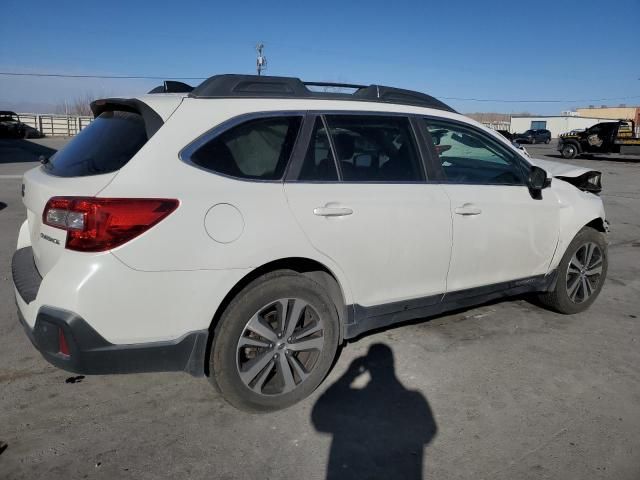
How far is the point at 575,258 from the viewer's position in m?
4.46

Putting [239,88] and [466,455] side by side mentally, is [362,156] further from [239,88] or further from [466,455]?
[466,455]

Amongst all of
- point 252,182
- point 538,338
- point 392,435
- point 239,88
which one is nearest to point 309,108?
point 239,88

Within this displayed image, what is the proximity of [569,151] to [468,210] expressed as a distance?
28153mm

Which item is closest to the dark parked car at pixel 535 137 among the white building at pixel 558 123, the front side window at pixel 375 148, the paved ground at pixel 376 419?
the white building at pixel 558 123

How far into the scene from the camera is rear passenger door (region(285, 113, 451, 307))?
2939 millimetres

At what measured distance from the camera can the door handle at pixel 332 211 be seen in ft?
9.48

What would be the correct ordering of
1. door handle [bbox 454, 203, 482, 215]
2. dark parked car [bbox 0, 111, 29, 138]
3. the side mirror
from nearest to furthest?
door handle [bbox 454, 203, 482, 215], the side mirror, dark parked car [bbox 0, 111, 29, 138]

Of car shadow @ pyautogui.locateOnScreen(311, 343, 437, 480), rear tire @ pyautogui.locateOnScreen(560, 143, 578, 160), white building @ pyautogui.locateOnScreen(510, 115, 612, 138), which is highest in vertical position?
white building @ pyautogui.locateOnScreen(510, 115, 612, 138)

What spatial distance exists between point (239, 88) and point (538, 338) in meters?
3.01

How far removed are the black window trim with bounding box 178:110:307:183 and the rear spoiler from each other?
0.65 feet

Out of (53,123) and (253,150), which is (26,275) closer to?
(253,150)

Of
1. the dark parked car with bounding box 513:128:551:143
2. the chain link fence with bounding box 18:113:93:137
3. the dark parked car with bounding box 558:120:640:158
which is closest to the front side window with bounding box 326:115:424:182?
the dark parked car with bounding box 558:120:640:158

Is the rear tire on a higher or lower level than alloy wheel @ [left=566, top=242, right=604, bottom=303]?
higher

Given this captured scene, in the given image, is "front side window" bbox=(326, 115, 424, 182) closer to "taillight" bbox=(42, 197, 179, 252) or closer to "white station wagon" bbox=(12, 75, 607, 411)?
"white station wagon" bbox=(12, 75, 607, 411)
